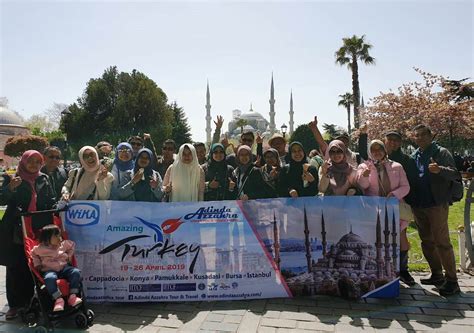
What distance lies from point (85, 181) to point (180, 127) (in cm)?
4763

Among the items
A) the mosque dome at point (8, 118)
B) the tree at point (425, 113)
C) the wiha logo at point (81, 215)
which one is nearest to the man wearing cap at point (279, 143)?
the wiha logo at point (81, 215)

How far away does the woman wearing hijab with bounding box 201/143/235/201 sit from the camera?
4910mm

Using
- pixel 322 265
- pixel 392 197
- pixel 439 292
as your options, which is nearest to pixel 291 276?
pixel 322 265

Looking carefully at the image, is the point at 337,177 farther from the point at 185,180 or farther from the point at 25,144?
the point at 25,144

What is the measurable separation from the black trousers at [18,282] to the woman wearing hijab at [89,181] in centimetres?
89

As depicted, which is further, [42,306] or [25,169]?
[25,169]

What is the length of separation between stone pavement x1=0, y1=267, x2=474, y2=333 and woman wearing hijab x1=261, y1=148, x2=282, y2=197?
1.51m

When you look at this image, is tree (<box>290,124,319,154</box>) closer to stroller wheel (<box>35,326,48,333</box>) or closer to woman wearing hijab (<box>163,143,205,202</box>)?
woman wearing hijab (<box>163,143,205,202</box>)

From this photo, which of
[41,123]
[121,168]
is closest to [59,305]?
[121,168]

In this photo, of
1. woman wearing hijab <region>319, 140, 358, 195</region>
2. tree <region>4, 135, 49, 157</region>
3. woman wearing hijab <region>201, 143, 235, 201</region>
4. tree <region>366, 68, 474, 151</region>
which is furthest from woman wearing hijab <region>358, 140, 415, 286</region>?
tree <region>4, 135, 49, 157</region>

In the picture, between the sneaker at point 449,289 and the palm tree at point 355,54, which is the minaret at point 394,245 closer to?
the sneaker at point 449,289

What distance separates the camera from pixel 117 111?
39188 millimetres

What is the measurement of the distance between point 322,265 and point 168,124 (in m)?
39.9

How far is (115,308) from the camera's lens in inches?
168
